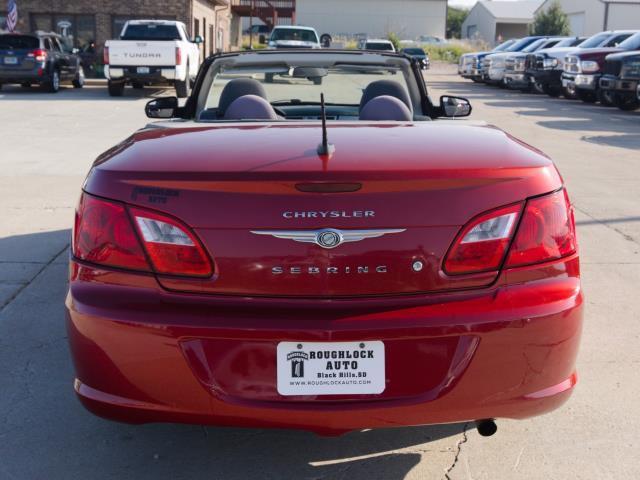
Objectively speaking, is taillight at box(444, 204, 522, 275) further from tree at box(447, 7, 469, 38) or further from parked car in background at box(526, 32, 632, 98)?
tree at box(447, 7, 469, 38)

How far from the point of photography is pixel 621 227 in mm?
6977

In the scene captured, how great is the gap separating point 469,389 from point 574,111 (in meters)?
18.5

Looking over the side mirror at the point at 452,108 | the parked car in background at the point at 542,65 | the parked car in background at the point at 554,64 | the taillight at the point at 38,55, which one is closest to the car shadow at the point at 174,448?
the side mirror at the point at 452,108

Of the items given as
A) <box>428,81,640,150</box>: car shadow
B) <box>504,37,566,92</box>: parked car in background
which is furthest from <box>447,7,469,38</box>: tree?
<box>428,81,640,150</box>: car shadow

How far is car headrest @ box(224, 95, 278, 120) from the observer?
4078 mm

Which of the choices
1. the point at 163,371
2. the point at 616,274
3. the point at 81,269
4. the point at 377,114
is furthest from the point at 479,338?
the point at 616,274

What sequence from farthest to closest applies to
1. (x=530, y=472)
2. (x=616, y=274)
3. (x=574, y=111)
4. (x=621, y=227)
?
(x=574, y=111) < (x=621, y=227) < (x=616, y=274) < (x=530, y=472)

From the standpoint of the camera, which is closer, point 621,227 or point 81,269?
point 81,269

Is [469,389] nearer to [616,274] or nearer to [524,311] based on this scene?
[524,311]

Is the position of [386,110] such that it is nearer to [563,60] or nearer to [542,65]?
[563,60]

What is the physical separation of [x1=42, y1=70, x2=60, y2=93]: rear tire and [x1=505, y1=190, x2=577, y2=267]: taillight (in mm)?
21768

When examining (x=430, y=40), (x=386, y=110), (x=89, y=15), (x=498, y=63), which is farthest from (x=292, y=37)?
(x=430, y=40)

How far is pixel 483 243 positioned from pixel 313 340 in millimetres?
615

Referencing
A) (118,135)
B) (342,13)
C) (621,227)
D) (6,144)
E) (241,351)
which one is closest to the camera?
(241,351)
